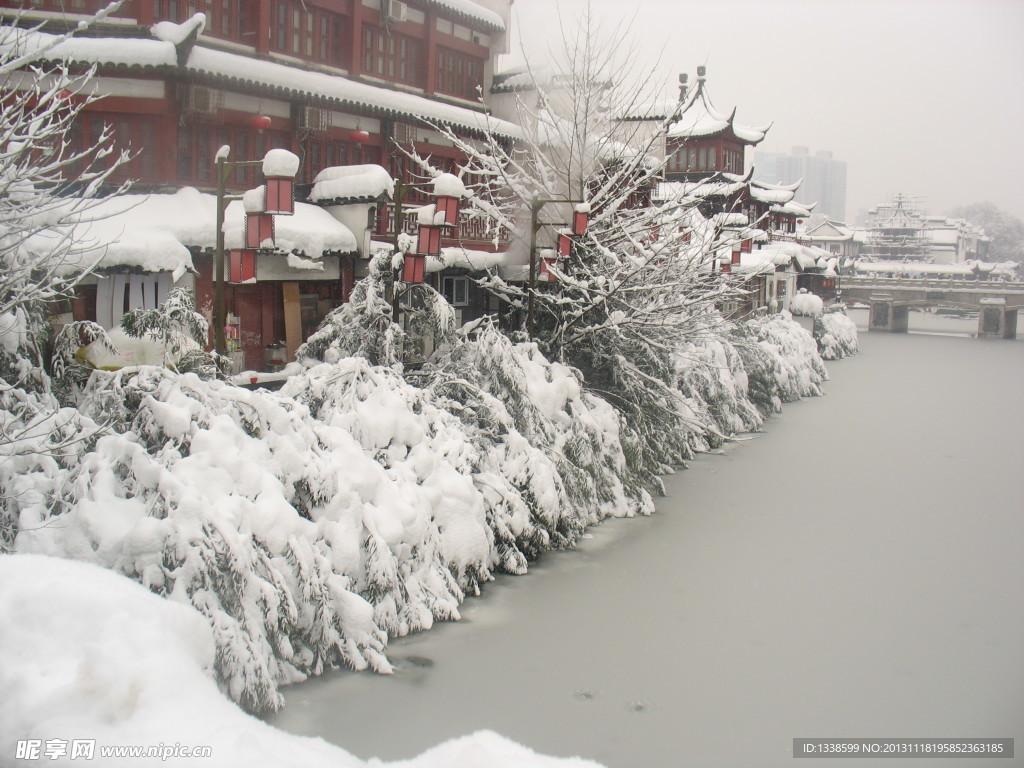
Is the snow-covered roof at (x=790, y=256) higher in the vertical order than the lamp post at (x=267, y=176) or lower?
higher

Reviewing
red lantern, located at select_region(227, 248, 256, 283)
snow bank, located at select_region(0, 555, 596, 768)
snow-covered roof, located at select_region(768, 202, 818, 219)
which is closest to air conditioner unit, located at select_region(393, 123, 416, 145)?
red lantern, located at select_region(227, 248, 256, 283)

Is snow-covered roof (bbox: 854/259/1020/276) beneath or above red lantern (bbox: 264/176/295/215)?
above

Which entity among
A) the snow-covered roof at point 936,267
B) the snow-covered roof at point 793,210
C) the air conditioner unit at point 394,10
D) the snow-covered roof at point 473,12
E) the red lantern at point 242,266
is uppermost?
the snow-covered roof at point 473,12

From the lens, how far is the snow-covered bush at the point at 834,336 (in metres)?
35.3

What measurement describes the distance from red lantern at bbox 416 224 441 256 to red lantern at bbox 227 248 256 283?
1.98 metres

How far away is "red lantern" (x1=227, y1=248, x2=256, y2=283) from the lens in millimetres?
9500

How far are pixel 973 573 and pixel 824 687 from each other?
12.9 feet

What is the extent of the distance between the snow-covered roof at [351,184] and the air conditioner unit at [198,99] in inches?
87.5

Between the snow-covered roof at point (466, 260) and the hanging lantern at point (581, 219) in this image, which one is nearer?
the hanging lantern at point (581, 219)

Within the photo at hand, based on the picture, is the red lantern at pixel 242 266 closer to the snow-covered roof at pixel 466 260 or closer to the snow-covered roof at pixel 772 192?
the snow-covered roof at pixel 466 260

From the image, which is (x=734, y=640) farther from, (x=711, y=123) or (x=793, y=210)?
(x=793, y=210)

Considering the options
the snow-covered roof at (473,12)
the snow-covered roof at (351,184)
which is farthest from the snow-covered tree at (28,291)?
the snow-covered roof at (473,12)

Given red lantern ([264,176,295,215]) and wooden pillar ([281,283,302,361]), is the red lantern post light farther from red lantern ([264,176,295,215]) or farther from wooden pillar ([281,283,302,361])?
wooden pillar ([281,283,302,361])

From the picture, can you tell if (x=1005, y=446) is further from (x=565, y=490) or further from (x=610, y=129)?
(x=565, y=490)
